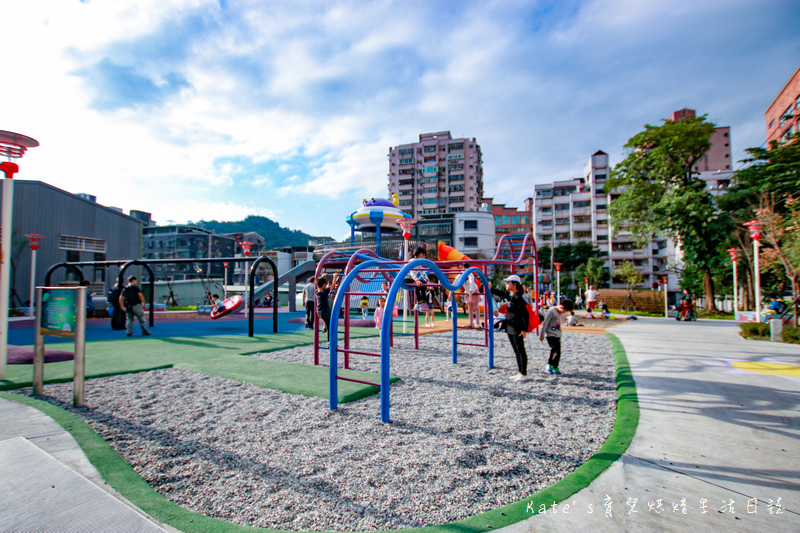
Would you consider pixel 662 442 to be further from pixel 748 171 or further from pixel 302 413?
pixel 748 171

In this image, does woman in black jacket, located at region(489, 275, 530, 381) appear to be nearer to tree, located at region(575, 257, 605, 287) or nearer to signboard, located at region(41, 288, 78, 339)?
signboard, located at region(41, 288, 78, 339)

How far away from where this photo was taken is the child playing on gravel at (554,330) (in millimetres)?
6840

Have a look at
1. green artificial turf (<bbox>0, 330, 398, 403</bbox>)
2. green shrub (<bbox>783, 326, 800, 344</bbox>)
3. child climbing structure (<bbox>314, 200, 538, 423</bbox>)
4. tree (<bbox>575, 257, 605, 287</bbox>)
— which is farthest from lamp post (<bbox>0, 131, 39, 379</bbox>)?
tree (<bbox>575, 257, 605, 287</bbox>)

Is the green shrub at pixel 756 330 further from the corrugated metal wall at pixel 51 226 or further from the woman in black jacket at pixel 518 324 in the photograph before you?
the corrugated metal wall at pixel 51 226

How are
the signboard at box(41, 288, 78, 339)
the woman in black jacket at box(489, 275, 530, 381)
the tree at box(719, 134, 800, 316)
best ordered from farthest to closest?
1. the tree at box(719, 134, 800, 316)
2. the woman in black jacket at box(489, 275, 530, 381)
3. the signboard at box(41, 288, 78, 339)

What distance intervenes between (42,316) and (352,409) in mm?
4496

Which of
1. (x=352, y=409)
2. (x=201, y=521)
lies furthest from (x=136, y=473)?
(x=352, y=409)

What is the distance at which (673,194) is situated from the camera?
2566cm

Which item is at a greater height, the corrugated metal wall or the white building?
the white building

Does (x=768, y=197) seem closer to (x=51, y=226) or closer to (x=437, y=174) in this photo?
(x=51, y=226)

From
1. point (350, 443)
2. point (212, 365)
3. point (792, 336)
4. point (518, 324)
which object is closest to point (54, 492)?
point (350, 443)

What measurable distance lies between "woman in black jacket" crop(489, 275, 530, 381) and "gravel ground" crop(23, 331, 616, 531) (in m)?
0.32

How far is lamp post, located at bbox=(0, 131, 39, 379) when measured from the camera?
591 cm

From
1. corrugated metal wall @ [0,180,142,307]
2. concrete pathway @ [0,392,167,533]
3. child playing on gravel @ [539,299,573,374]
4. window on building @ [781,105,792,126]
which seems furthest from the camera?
window on building @ [781,105,792,126]
